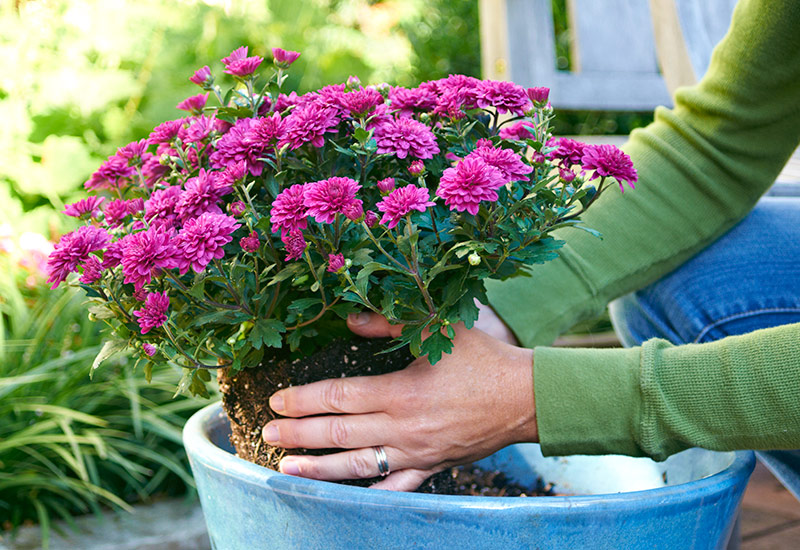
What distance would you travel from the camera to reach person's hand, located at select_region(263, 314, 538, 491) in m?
0.76

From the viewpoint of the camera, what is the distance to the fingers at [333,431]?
764 millimetres

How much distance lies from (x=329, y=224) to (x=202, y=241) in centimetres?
13

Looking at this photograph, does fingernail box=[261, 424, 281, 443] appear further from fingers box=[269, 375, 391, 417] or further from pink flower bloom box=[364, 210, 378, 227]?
pink flower bloom box=[364, 210, 378, 227]

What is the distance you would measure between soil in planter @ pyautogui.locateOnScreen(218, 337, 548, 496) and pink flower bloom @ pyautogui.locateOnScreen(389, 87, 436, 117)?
29 centimetres

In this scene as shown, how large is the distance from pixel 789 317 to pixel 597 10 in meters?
1.74

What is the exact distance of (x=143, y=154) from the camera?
3.08ft

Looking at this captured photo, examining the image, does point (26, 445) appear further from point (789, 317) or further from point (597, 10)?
point (597, 10)

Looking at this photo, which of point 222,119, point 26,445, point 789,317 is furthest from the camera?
point 26,445

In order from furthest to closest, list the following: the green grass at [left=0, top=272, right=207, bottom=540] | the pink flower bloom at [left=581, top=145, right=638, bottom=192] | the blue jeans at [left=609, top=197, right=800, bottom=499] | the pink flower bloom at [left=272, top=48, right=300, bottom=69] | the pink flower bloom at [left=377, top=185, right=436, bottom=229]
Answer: the green grass at [left=0, top=272, right=207, bottom=540], the blue jeans at [left=609, top=197, right=800, bottom=499], the pink flower bloom at [left=272, top=48, right=300, bottom=69], the pink flower bloom at [left=581, top=145, right=638, bottom=192], the pink flower bloom at [left=377, top=185, right=436, bottom=229]

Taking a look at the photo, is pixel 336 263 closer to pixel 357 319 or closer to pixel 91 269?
Answer: pixel 357 319

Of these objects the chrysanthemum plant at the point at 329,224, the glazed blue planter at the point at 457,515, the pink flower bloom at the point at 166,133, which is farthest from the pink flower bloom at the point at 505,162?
the pink flower bloom at the point at 166,133

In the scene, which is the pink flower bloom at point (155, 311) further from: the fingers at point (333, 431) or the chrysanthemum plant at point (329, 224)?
the fingers at point (333, 431)

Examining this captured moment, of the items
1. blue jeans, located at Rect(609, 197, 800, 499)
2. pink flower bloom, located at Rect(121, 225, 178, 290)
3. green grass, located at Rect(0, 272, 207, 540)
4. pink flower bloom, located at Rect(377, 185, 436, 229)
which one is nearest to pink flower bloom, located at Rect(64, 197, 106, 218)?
pink flower bloom, located at Rect(121, 225, 178, 290)

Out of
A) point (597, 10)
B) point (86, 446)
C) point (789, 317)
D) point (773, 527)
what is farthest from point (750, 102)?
point (86, 446)
